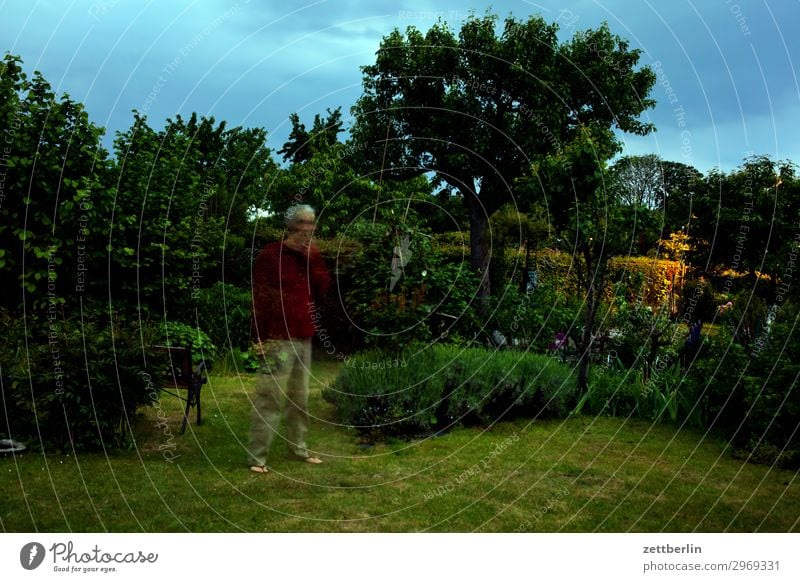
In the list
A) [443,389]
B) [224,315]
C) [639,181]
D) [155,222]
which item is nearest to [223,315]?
[224,315]

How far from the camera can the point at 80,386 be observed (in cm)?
622

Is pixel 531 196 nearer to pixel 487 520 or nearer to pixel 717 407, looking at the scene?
pixel 717 407

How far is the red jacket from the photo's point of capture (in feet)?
19.0

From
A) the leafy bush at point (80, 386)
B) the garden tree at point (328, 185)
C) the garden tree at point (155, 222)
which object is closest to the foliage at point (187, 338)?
the garden tree at point (155, 222)

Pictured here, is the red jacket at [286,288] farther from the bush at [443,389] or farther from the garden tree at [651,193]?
the garden tree at [651,193]

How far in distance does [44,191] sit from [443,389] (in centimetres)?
450

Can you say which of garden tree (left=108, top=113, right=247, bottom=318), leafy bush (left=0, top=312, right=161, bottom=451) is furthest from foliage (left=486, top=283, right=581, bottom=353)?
leafy bush (left=0, top=312, right=161, bottom=451)

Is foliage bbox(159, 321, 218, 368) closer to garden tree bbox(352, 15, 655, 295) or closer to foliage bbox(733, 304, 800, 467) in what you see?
foliage bbox(733, 304, 800, 467)

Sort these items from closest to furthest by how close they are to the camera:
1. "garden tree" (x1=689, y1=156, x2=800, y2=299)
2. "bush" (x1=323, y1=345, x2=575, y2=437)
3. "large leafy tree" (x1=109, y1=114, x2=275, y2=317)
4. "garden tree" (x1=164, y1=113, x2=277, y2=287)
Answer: "bush" (x1=323, y1=345, x2=575, y2=437)
"large leafy tree" (x1=109, y1=114, x2=275, y2=317)
"garden tree" (x1=689, y1=156, x2=800, y2=299)
"garden tree" (x1=164, y1=113, x2=277, y2=287)

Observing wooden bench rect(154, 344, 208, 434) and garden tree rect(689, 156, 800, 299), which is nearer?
wooden bench rect(154, 344, 208, 434)

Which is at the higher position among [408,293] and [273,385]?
[408,293]

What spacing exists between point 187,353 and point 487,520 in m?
3.63

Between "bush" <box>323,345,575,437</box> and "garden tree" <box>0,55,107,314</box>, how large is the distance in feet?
10.3

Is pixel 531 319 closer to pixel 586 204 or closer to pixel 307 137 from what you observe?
pixel 586 204
